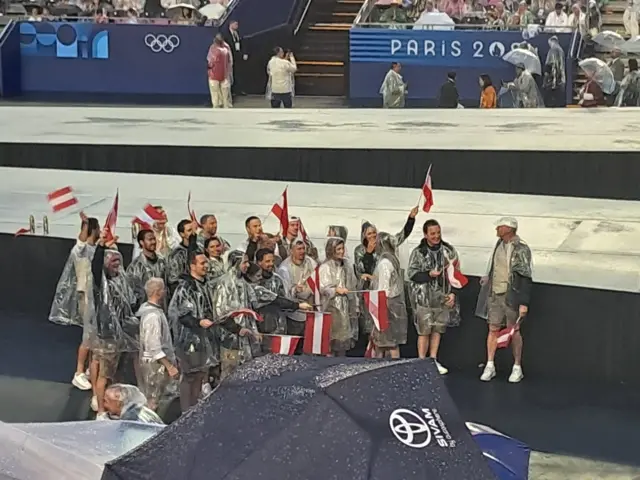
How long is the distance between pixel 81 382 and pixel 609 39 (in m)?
14.5

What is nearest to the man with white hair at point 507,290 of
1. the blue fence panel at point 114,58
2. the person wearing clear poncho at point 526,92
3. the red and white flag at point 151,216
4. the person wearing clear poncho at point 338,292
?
the person wearing clear poncho at point 338,292

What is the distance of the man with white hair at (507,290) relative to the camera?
8.95 m

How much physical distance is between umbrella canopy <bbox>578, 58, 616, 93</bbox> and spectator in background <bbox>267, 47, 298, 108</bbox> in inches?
199

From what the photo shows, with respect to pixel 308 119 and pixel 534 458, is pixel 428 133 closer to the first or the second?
pixel 308 119

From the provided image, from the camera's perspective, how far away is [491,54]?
2141 cm

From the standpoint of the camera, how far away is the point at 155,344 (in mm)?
7836

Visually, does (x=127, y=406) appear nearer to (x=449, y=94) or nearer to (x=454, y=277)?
(x=454, y=277)

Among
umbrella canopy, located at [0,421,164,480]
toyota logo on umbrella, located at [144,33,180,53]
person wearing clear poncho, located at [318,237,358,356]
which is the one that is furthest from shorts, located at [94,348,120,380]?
toyota logo on umbrella, located at [144,33,180,53]

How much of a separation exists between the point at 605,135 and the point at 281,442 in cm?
1151

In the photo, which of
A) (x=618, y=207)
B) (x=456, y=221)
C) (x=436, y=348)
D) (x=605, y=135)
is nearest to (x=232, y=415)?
(x=436, y=348)

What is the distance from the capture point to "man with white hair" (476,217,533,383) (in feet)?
29.3

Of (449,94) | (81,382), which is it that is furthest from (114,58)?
(81,382)

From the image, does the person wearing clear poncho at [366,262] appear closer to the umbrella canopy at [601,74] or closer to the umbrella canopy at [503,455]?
the umbrella canopy at [503,455]

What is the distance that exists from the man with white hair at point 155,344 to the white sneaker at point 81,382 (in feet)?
4.46
